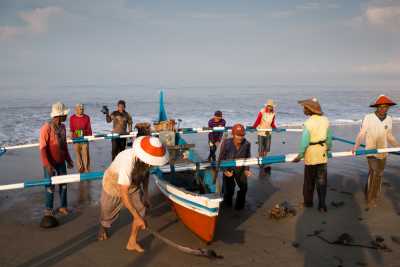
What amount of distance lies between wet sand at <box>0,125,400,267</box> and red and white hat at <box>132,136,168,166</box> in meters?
→ 1.54

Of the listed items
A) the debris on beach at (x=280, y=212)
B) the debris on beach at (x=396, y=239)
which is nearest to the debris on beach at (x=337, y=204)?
the debris on beach at (x=280, y=212)

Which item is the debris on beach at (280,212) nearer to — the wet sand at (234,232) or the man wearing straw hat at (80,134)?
the wet sand at (234,232)

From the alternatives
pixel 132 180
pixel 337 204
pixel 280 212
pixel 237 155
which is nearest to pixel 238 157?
pixel 237 155

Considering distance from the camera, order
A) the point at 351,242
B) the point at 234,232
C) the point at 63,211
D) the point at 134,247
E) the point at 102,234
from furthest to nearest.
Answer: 1. the point at 63,211
2. the point at 234,232
3. the point at 102,234
4. the point at 351,242
5. the point at 134,247

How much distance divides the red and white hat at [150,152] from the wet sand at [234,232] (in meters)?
1.54

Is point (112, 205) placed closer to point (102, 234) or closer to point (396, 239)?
point (102, 234)

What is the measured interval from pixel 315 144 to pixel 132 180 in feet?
10.7

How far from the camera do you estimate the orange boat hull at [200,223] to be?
4397 millimetres

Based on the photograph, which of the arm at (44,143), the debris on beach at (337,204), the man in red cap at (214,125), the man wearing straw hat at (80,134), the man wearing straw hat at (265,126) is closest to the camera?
the arm at (44,143)

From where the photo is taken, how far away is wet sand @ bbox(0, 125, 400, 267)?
4281 millimetres

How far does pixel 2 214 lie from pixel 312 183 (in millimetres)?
5770

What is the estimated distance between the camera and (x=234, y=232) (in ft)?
16.8

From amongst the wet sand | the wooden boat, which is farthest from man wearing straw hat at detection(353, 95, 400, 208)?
the wooden boat

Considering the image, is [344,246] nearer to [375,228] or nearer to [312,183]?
[375,228]
